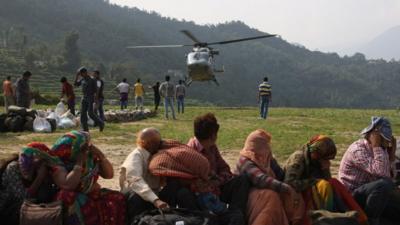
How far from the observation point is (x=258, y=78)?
440ft

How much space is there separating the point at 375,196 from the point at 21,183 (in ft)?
9.76

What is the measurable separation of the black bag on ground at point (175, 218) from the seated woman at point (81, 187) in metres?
0.27

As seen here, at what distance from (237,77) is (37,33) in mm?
46659

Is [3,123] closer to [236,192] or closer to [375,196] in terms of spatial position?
[236,192]

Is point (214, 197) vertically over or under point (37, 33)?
under

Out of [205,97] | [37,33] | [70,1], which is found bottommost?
[205,97]

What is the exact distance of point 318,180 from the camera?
4.46 meters

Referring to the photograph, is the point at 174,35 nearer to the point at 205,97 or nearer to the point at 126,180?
the point at 205,97

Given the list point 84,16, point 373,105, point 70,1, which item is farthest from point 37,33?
point 373,105

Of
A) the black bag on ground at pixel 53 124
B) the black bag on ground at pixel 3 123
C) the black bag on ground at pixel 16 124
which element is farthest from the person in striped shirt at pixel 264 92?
the black bag on ground at pixel 3 123

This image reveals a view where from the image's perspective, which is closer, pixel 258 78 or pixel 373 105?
pixel 373 105

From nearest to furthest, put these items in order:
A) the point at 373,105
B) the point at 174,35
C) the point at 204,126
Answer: the point at 204,126, the point at 373,105, the point at 174,35

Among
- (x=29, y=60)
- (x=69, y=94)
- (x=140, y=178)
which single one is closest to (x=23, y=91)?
(x=69, y=94)

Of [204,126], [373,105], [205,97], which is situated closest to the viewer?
[204,126]
